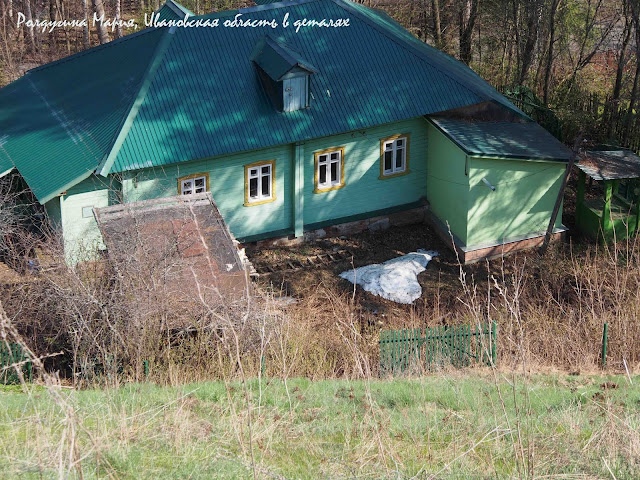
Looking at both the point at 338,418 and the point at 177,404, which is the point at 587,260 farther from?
the point at 177,404

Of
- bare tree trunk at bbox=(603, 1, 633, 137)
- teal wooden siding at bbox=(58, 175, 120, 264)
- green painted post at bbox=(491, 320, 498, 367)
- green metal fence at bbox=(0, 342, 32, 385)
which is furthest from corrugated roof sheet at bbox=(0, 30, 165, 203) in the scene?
bare tree trunk at bbox=(603, 1, 633, 137)

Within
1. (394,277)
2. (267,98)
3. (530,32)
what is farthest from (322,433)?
(530,32)

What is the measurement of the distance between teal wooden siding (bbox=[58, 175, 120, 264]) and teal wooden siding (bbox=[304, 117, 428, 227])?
4698 millimetres

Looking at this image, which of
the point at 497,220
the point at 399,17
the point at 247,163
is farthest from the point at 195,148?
the point at 399,17

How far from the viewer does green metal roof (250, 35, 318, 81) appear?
18.9 meters

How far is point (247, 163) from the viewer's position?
19.5 m

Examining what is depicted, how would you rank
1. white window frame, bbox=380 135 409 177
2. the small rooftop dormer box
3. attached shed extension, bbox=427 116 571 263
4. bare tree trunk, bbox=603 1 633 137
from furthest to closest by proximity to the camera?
1. bare tree trunk, bbox=603 1 633 137
2. white window frame, bbox=380 135 409 177
3. attached shed extension, bbox=427 116 571 263
4. the small rooftop dormer box

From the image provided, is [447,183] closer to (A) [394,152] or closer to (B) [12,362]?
(A) [394,152]

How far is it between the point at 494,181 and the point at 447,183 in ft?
4.28

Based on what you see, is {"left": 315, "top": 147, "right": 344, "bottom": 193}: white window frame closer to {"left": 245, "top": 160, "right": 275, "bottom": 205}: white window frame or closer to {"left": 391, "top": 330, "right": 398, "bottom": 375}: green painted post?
{"left": 245, "top": 160, "right": 275, "bottom": 205}: white window frame

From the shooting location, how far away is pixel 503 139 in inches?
799

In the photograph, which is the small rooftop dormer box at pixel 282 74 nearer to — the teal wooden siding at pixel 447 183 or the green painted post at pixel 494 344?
the teal wooden siding at pixel 447 183

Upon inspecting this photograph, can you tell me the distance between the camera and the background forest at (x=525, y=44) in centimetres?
2559

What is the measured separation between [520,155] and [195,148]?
24.1 ft
